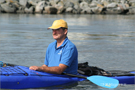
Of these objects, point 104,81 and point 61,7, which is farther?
point 61,7

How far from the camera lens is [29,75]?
614 centimetres

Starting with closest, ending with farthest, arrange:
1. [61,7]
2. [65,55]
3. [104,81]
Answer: [65,55] < [104,81] < [61,7]

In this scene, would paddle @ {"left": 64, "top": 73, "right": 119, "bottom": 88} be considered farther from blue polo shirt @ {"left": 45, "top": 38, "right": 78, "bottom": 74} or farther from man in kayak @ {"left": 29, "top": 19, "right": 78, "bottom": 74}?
man in kayak @ {"left": 29, "top": 19, "right": 78, "bottom": 74}

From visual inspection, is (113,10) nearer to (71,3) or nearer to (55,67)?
(71,3)

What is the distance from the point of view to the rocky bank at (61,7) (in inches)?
2063

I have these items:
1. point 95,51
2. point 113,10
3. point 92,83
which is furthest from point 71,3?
point 92,83

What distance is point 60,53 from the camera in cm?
614

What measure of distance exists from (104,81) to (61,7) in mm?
47532

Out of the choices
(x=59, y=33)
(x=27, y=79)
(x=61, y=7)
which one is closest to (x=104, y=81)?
(x=59, y=33)

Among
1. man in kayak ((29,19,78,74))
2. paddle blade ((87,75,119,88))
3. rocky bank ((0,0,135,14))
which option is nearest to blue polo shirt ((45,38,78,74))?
man in kayak ((29,19,78,74))

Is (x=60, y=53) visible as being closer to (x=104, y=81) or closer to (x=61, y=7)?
(x=104, y=81)

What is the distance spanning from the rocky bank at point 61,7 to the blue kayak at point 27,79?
151 ft

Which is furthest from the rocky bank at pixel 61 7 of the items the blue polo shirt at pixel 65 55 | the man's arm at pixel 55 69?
the man's arm at pixel 55 69

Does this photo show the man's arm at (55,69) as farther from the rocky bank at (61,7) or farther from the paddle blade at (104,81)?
the rocky bank at (61,7)
